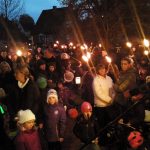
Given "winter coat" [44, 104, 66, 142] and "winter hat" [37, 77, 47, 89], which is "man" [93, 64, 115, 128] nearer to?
"winter coat" [44, 104, 66, 142]

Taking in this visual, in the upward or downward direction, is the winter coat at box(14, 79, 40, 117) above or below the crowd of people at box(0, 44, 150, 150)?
above

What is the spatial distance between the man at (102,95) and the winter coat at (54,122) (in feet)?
2.69

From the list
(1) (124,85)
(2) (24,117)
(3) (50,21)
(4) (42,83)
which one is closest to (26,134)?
(2) (24,117)

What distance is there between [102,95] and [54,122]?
1167 millimetres

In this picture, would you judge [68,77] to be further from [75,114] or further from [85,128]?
[85,128]

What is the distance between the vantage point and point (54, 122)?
8180mm

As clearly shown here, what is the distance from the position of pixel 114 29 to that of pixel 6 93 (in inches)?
1224

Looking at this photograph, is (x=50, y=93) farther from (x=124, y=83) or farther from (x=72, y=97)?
(x=72, y=97)

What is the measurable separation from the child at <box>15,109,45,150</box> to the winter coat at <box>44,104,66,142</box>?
4.34ft

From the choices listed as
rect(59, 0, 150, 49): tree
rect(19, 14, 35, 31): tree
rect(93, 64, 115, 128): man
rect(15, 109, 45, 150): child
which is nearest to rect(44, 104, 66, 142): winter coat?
rect(93, 64, 115, 128): man

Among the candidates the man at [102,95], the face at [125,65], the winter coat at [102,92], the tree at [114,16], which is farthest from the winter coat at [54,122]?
the tree at [114,16]

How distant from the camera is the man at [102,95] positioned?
8688mm

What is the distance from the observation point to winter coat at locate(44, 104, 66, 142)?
8180 millimetres

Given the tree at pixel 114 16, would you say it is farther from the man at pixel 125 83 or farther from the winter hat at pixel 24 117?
the winter hat at pixel 24 117
